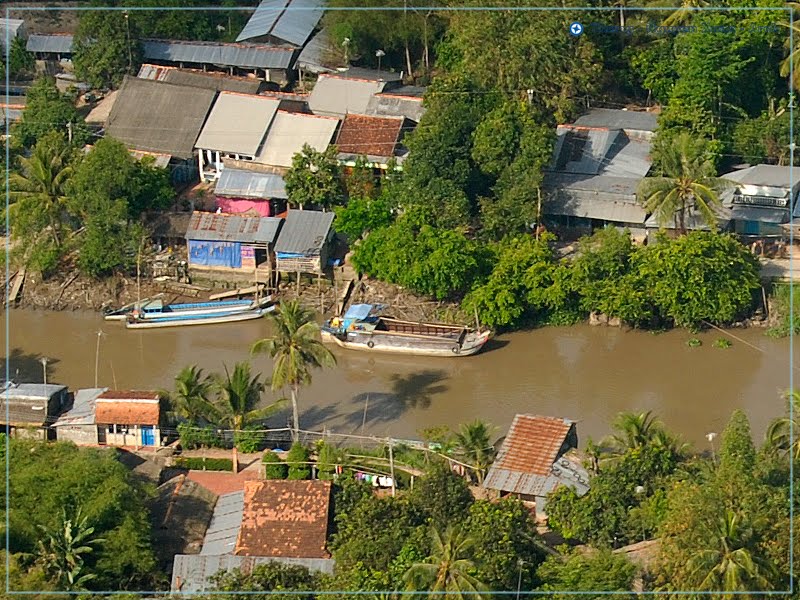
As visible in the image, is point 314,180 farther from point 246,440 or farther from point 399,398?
point 246,440

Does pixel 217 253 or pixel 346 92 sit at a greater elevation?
pixel 346 92

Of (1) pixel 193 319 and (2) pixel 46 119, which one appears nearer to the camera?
(1) pixel 193 319

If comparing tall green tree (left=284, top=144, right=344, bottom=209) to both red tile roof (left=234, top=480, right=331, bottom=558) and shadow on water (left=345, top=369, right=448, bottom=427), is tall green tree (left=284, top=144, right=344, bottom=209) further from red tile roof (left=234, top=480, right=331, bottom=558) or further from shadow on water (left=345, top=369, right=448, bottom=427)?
red tile roof (left=234, top=480, right=331, bottom=558)

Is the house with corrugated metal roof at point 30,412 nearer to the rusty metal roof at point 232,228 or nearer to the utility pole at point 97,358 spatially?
the utility pole at point 97,358

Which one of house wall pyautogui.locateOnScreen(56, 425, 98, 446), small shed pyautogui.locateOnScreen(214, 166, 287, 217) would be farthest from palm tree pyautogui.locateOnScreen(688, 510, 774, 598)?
small shed pyautogui.locateOnScreen(214, 166, 287, 217)

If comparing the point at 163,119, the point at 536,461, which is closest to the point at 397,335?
the point at 536,461

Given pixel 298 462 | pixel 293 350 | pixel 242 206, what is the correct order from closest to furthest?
pixel 298 462 → pixel 293 350 → pixel 242 206
